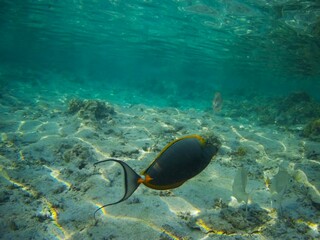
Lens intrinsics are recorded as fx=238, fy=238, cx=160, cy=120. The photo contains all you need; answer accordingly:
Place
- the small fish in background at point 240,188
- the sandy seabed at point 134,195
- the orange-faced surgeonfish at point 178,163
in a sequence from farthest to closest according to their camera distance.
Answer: the small fish in background at point 240,188
the sandy seabed at point 134,195
the orange-faced surgeonfish at point 178,163

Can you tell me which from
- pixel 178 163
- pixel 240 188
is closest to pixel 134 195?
pixel 240 188

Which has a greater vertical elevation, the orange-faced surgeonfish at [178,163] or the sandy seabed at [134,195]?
the orange-faced surgeonfish at [178,163]

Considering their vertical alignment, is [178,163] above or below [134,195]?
above

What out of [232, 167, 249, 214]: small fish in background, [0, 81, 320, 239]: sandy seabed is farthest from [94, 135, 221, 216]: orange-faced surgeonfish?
[232, 167, 249, 214]: small fish in background

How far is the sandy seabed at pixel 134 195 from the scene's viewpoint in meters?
3.99

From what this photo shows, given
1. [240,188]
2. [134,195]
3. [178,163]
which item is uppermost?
[178,163]

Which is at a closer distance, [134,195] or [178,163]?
[178,163]

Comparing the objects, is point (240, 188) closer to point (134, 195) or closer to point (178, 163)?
point (134, 195)

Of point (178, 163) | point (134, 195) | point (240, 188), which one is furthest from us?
point (134, 195)

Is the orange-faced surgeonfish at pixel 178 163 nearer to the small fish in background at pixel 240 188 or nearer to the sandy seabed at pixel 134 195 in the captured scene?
the sandy seabed at pixel 134 195

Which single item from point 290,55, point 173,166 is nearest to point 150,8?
point 290,55

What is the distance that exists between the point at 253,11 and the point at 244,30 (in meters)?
4.69

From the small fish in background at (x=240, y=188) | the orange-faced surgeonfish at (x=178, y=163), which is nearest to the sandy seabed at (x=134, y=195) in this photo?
the small fish in background at (x=240, y=188)

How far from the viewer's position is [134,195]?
15.7ft
